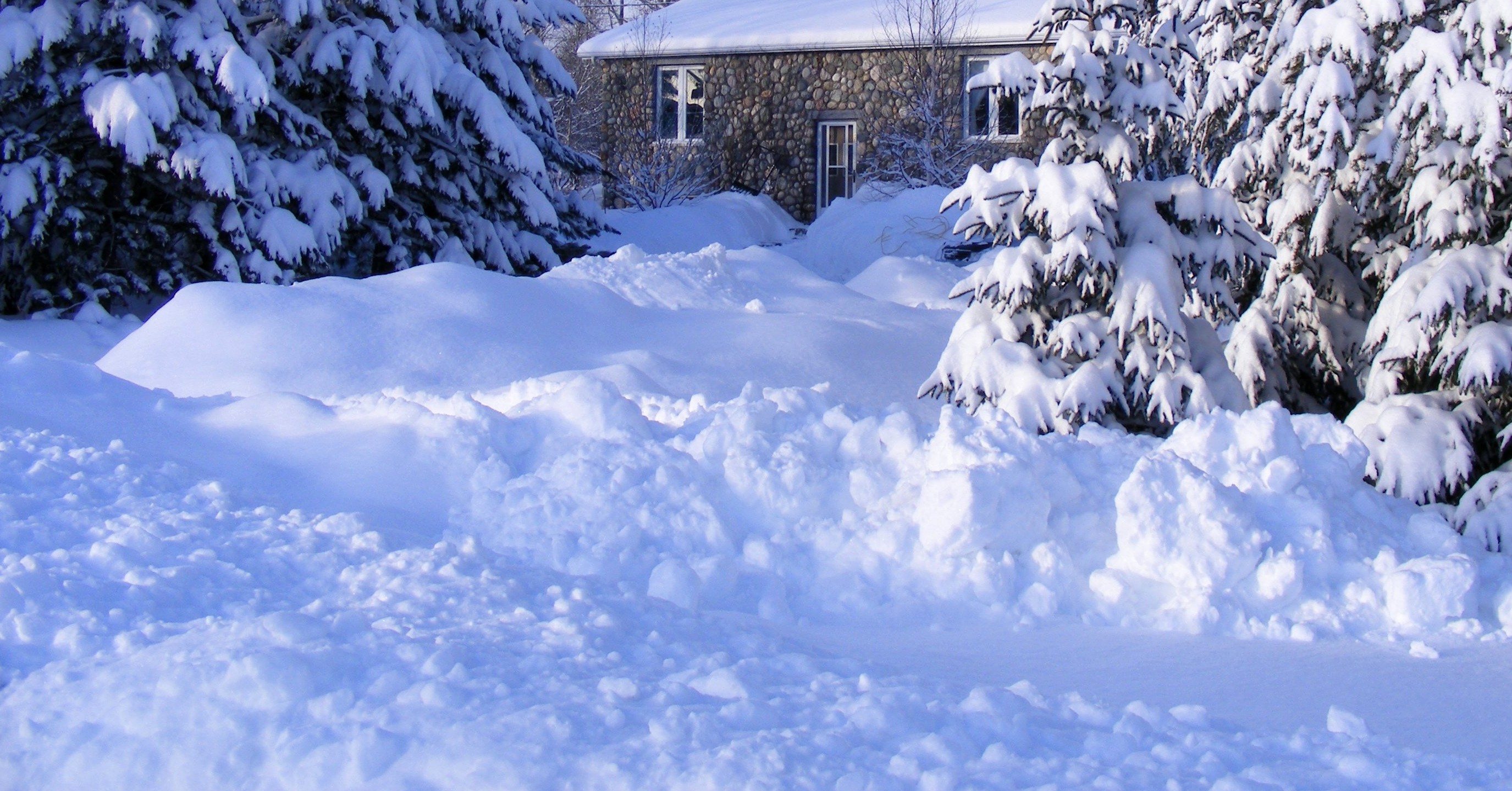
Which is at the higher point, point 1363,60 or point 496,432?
point 1363,60

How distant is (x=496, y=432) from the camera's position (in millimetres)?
5191

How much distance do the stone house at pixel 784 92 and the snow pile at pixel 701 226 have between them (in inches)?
45.5

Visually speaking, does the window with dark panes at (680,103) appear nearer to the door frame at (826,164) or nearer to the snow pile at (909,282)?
the door frame at (826,164)

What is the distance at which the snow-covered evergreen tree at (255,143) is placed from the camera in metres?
10.9

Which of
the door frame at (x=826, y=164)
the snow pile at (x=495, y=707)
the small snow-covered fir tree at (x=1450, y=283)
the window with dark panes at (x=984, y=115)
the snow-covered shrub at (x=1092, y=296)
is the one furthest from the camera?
the door frame at (x=826, y=164)

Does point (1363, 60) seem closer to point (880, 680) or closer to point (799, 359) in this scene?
point (799, 359)

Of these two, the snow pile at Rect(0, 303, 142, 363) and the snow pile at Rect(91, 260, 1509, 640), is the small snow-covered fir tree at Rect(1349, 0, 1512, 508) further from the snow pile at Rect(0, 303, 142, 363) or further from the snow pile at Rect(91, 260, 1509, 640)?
the snow pile at Rect(0, 303, 142, 363)

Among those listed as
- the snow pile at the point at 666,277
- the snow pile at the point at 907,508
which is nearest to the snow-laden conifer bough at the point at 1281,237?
the snow pile at the point at 907,508

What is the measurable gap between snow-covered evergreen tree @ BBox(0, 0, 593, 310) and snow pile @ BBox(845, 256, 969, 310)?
140 inches

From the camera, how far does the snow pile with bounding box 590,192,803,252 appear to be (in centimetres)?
1745

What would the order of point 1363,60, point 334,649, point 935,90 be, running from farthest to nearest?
1. point 935,90
2. point 1363,60
3. point 334,649

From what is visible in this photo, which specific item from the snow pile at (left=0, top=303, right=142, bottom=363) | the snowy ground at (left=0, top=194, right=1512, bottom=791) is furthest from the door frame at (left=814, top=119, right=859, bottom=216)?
the snowy ground at (left=0, top=194, right=1512, bottom=791)

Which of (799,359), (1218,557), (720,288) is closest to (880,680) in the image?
(1218,557)

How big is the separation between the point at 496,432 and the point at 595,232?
10.6m
